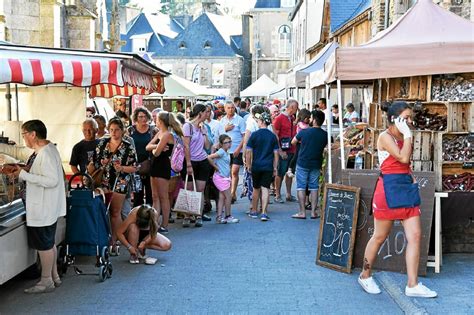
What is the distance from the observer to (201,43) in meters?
67.1

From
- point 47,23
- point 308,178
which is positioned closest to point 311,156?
point 308,178

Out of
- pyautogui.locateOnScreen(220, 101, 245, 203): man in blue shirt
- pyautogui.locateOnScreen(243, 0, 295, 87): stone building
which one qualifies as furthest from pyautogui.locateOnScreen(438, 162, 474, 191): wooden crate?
pyautogui.locateOnScreen(243, 0, 295, 87): stone building

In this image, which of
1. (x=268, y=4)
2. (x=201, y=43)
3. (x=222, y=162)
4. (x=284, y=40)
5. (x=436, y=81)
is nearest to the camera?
(x=436, y=81)

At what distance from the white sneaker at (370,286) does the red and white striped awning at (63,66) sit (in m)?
3.19

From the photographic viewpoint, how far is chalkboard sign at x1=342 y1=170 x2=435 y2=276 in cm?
753

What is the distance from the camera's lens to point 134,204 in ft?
33.2

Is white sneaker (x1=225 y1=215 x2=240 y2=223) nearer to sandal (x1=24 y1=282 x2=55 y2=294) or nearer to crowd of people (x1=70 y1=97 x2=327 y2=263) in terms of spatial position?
crowd of people (x1=70 y1=97 x2=327 y2=263)

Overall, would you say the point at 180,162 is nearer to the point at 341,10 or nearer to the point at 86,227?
the point at 86,227

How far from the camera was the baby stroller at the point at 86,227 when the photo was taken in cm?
732

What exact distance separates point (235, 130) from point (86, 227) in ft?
20.7

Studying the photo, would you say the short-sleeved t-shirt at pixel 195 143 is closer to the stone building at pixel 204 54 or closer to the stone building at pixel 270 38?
the stone building at pixel 204 54

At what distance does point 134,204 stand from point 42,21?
951 cm

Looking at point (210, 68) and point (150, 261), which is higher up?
point (210, 68)

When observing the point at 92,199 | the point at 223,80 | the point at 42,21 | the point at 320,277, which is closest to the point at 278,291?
the point at 320,277
